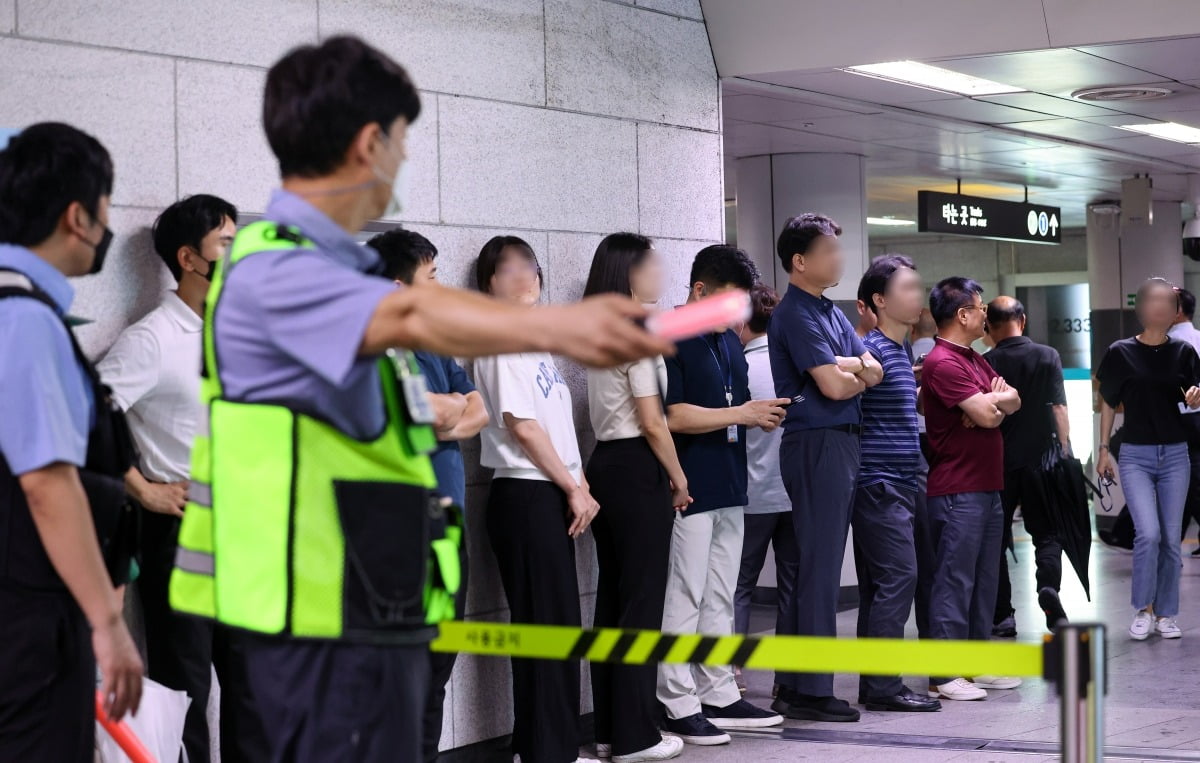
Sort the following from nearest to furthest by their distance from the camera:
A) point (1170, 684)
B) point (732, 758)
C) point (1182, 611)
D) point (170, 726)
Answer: point (170, 726)
point (732, 758)
point (1170, 684)
point (1182, 611)

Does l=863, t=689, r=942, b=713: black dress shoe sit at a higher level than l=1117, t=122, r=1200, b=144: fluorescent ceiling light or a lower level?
lower

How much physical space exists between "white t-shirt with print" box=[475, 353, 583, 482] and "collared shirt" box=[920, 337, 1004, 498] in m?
2.14

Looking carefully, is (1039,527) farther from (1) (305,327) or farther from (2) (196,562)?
(1) (305,327)

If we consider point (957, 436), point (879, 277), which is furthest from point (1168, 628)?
point (879, 277)

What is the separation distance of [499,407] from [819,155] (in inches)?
218

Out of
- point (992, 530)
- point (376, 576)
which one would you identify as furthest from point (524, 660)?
point (376, 576)

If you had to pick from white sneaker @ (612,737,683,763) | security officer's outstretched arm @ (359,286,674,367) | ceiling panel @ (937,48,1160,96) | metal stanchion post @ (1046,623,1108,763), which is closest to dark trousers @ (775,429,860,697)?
white sneaker @ (612,737,683,763)

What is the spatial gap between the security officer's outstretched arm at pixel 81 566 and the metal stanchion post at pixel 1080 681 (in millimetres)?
1562

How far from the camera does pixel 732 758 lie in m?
5.46

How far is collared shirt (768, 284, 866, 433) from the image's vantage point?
6062 millimetres

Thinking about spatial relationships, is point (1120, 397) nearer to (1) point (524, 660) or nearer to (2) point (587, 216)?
(2) point (587, 216)

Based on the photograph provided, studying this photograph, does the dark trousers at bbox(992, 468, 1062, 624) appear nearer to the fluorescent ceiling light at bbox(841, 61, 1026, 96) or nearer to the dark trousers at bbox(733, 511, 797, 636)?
the dark trousers at bbox(733, 511, 797, 636)

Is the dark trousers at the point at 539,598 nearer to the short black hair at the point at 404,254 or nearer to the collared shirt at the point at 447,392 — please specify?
the collared shirt at the point at 447,392

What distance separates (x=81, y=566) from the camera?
2.54m
